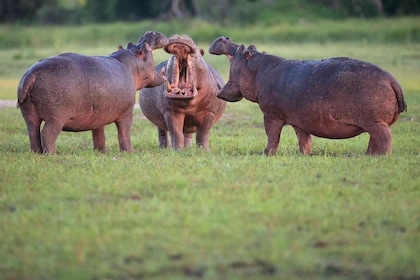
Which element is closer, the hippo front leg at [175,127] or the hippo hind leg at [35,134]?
the hippo hind leg at [35,134]

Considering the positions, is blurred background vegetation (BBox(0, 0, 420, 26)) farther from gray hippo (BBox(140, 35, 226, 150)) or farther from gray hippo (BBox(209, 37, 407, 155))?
gray hippo (BBox(209, 37, 407, 155))

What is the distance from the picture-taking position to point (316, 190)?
7676 millimetres

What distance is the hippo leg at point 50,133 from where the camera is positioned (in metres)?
9.91

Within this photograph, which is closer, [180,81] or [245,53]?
[245,53]

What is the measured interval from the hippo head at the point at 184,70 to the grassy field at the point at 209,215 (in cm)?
122

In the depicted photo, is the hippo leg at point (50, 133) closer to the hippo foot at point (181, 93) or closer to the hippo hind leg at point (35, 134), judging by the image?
the hippo hind leg at point (35, 134)

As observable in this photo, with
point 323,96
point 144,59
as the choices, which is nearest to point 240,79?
point 144,59

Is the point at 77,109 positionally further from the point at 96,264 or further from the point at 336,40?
the point at 336,40

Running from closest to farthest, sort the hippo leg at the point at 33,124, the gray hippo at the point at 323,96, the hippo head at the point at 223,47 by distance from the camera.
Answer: the gray hippo at the point at 323,96 → the hippo leg at the point at 33,124 → the hippo head at the point at 223,47

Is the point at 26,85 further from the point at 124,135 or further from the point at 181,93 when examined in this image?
the point at 181,93

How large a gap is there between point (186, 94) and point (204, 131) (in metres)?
0.65

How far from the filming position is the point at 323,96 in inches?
391

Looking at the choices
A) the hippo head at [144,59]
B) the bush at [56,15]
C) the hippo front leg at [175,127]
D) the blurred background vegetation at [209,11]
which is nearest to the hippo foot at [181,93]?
the hippo head at [144,59]

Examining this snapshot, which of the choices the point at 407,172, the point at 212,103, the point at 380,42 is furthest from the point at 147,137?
the point at 380,42
